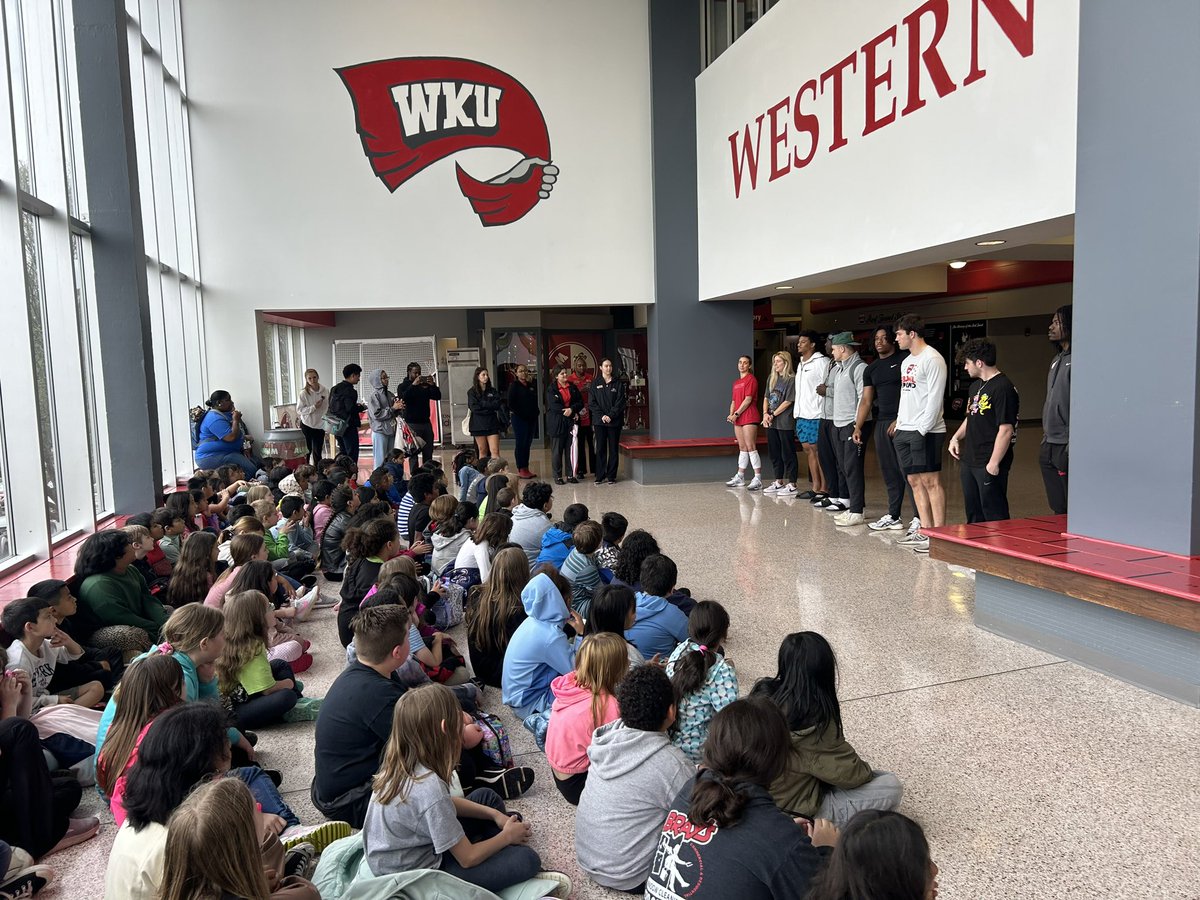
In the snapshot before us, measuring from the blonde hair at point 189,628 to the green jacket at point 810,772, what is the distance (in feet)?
6.71

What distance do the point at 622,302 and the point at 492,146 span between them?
251 cm

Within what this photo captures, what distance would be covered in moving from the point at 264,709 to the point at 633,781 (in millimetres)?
2058

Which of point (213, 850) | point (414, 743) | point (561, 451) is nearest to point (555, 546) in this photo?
point (414, 743)

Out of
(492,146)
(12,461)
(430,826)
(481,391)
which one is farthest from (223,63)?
(430,826)

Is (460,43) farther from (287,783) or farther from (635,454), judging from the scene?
(287,783)

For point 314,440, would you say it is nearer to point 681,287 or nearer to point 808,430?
point 681,287

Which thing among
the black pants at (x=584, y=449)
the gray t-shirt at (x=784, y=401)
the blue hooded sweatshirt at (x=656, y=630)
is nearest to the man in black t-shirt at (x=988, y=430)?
the blue hooded sweatshirt at (x=656, y=630)

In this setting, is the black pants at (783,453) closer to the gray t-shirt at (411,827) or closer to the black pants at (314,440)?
the black pants at (314,440)

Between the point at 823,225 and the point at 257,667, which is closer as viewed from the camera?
the point at 257,667

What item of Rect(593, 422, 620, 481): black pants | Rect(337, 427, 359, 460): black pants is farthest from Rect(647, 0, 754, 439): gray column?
Rect(337, 427, 359, 460): black pants

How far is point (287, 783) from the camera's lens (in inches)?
128

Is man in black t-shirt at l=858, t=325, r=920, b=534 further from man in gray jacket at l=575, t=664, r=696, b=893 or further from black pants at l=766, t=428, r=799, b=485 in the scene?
man in gray jacket at l=575, t=664, r=696, b=893

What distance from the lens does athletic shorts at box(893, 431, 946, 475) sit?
6.52 meters

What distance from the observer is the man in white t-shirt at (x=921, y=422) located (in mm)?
6449
